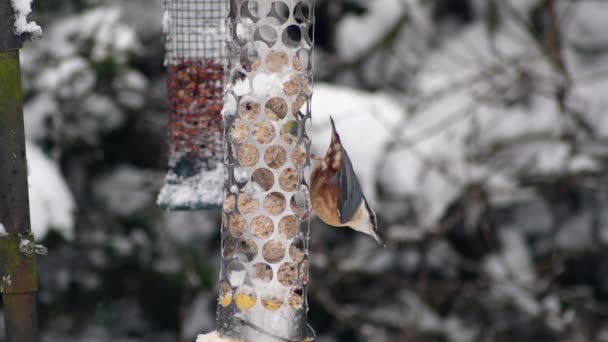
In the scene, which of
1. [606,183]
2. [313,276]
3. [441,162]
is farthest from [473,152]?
[313,276]

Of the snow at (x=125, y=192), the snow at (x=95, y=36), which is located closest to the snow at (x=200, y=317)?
the snow at (x=125, y=192)

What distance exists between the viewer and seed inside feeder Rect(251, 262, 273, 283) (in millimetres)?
1487

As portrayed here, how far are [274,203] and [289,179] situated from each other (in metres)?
0.05

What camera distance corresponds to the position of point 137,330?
4230mm

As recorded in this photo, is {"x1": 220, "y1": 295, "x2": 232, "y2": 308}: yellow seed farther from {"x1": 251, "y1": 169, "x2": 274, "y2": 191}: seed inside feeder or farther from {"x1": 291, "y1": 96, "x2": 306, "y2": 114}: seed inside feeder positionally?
{"x1": 291, "y1": 96, "x2": 306, "y2": 114}: seed inside feeder

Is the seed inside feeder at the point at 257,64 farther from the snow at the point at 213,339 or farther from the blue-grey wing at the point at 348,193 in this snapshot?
the snow at the point at 213,339

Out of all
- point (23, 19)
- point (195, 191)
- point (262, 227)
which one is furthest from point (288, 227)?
point (23, 19)

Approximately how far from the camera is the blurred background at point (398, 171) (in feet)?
11.5

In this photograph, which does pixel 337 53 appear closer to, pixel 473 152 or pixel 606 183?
pixel 473 152

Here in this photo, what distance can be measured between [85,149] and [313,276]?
1.21 metres

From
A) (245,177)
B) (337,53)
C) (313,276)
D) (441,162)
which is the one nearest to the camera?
(245,177)

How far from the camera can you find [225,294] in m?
1.48

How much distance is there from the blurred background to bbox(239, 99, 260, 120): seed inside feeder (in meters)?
1.87

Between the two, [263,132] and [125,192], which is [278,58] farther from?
[125,192]
